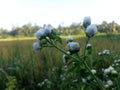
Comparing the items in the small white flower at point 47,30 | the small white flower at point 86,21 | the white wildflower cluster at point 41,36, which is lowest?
the white wildflower cluster at point 41,36

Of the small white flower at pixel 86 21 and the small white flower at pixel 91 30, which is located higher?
the small white flower at pixel 86 21

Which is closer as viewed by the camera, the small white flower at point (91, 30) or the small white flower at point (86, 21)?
the small white flower at point (91, 30)

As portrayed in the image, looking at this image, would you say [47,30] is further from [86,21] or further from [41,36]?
[86,21]

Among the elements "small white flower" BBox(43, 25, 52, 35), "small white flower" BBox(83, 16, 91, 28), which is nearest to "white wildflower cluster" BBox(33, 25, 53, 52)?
"small white flower" BBox(43, 25, 52, 35)

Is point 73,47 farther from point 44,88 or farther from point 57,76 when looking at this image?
point 57,76

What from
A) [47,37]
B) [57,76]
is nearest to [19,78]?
[57,76]

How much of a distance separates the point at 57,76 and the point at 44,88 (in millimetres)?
452

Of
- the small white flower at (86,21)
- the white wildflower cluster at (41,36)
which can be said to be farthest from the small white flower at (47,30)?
the small white flower at (86,21)

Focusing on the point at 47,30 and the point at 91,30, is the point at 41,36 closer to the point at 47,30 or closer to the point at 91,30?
the point at 47,30

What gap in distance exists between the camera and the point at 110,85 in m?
2.31

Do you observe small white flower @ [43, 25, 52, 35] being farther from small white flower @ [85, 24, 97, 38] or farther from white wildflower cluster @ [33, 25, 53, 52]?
small white flower @ [85, 24, 97, 38]

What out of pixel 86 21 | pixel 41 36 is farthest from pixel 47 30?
pixel 86 21

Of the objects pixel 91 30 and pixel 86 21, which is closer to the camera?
pixel 91 30

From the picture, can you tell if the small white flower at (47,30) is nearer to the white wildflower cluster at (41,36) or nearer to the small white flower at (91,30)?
the white wildflower cluster at (41,36)
